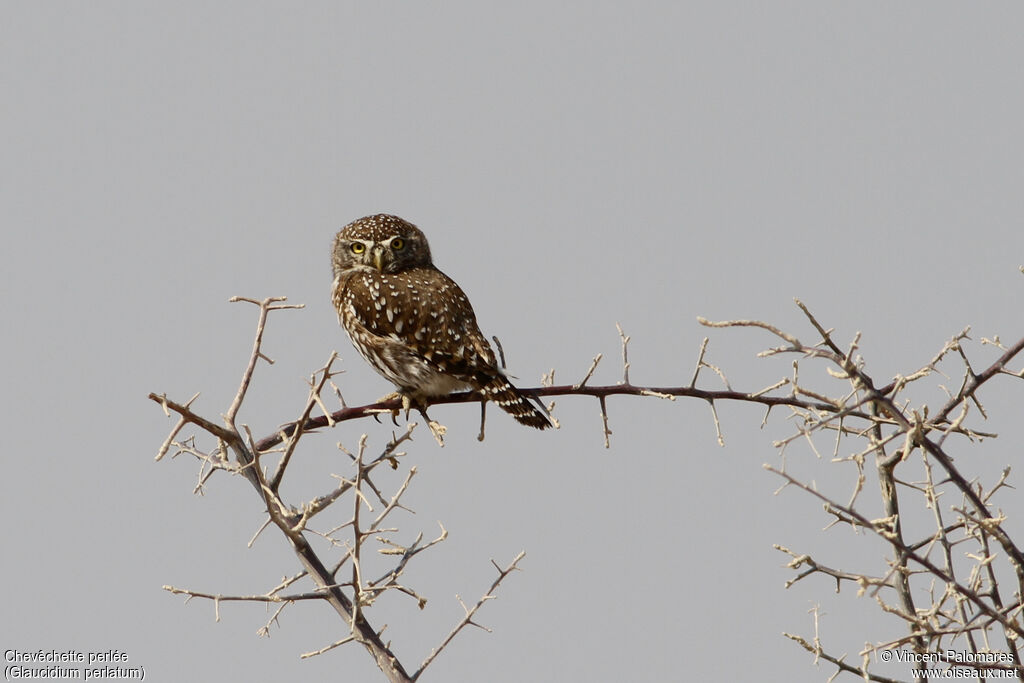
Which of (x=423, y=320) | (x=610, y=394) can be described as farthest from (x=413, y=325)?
(x=610, y=394)

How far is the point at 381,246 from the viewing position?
7.18m

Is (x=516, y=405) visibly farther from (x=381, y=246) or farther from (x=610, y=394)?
(x=381, y=246)

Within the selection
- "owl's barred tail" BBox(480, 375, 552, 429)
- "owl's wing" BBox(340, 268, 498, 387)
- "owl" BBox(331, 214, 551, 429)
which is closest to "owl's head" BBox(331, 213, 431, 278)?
"owl" BBox(331, 214, 551, 429)

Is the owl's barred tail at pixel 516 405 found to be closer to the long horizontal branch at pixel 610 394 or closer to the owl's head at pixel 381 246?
the long horizontal branch at pixel 610 394

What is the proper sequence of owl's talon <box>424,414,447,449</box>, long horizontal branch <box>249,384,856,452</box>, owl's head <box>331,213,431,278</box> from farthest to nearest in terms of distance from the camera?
owl's head <box>331,213,431,278</box> → owl's talon <box>424,414,447,449</box> → long horizontal branch <box>249,384,856,452</box>

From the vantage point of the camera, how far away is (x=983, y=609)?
12.1 ft

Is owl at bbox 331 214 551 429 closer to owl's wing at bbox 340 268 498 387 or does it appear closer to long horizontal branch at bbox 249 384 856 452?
owl's wing at bbox 340 268 498 387

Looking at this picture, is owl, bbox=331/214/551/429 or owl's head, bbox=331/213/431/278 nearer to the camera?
owl, bbox=331/214/551/429

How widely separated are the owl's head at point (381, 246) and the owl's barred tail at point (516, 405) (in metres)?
1.50

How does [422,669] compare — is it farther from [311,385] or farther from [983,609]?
[983,609]

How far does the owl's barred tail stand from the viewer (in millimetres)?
5855

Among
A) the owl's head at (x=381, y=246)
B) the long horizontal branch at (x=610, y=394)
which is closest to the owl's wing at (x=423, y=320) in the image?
the owl's head at (x=381, y=246)

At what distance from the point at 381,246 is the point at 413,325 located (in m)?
0.97

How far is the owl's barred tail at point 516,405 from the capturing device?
5.86 meters
